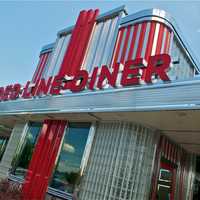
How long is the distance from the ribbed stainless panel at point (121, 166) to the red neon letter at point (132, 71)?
1.26m

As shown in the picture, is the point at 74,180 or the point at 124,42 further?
the point at 124,42

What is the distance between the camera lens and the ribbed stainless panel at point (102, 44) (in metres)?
8.54

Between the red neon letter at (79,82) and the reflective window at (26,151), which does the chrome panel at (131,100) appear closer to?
the red neon letter at (79,82)

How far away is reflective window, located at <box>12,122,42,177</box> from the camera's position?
8625 millimetres

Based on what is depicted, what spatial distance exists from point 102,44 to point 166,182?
518cm

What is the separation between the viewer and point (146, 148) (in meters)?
6.12

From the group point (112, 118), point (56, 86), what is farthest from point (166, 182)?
point (56, 86)

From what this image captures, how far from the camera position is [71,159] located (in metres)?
7.18

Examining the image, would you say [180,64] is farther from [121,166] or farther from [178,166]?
[121,166]

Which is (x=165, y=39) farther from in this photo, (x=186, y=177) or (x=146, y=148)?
(x=186, y=177)

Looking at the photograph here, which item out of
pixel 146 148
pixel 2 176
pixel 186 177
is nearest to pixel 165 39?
pixel 146 148

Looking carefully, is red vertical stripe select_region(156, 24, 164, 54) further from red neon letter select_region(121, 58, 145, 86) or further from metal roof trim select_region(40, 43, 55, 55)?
A: metal roof trim select_region(40, 43, 55, 55)

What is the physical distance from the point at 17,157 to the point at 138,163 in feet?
17.4

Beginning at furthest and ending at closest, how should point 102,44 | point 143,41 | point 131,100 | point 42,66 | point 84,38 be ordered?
point 42,66, point 84,38, point 102,44, point 143,41, point 131,100
